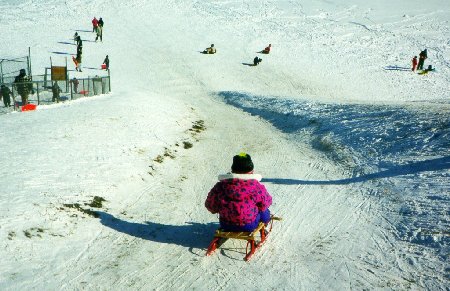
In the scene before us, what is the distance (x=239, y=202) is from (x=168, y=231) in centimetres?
175

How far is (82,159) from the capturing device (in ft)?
32.3

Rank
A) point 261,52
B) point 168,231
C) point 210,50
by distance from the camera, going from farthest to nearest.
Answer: point 261,52 → point 210,50 → point 168,231

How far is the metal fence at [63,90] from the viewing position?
16866mm

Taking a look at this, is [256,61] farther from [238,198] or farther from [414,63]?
[238,198]

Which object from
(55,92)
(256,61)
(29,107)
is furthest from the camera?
(256,61)

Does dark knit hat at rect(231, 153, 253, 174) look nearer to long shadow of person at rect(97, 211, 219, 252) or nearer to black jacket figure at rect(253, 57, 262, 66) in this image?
long shadow of person at rect(97, 211, 219, 252)

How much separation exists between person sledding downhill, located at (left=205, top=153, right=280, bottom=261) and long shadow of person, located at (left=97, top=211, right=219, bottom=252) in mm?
582

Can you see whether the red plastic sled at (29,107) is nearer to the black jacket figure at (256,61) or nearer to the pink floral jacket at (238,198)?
the pink floral jacket at (238,198)

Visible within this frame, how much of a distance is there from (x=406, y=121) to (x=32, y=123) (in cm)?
1114

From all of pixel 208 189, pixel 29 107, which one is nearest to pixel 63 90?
pixel 29 107

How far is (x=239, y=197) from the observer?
640 cm

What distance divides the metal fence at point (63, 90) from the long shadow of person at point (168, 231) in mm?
11031

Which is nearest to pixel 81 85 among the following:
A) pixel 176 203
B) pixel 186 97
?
pixel 186 97

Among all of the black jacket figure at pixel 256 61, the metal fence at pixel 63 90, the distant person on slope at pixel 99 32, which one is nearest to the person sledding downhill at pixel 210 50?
the black jacket figure at pixel 256 61
